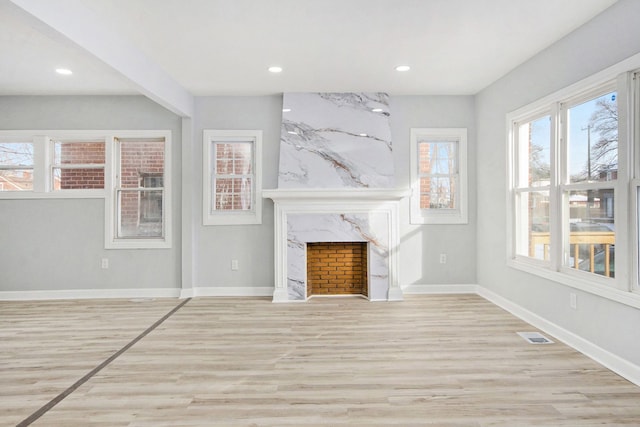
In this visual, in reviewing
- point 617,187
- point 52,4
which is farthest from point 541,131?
point 52,4

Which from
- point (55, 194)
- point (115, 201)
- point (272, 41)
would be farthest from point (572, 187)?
point (55, 194)

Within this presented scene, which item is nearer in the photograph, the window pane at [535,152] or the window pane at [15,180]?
the window pane at [535,152]

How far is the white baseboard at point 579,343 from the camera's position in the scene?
267 centimetres

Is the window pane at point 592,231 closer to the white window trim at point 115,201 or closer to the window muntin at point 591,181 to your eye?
the window muntin at point 591,181

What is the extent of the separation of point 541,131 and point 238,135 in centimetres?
356

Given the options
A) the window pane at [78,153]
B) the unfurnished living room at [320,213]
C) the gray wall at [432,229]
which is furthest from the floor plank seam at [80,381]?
the gray wall at [432,229]

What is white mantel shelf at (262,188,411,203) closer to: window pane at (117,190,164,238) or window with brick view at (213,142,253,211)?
window with brick view at (213,142,253,211)

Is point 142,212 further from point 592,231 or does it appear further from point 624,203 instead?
point 624,203

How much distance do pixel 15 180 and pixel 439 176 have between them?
222 inches

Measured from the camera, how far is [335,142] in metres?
5.06

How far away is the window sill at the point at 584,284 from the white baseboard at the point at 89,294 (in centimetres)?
422

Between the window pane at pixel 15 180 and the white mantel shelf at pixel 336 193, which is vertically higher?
the window pane at pixel 15 180

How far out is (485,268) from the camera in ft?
16.5

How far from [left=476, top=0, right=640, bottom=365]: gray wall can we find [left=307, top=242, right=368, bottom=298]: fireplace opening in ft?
5.29
